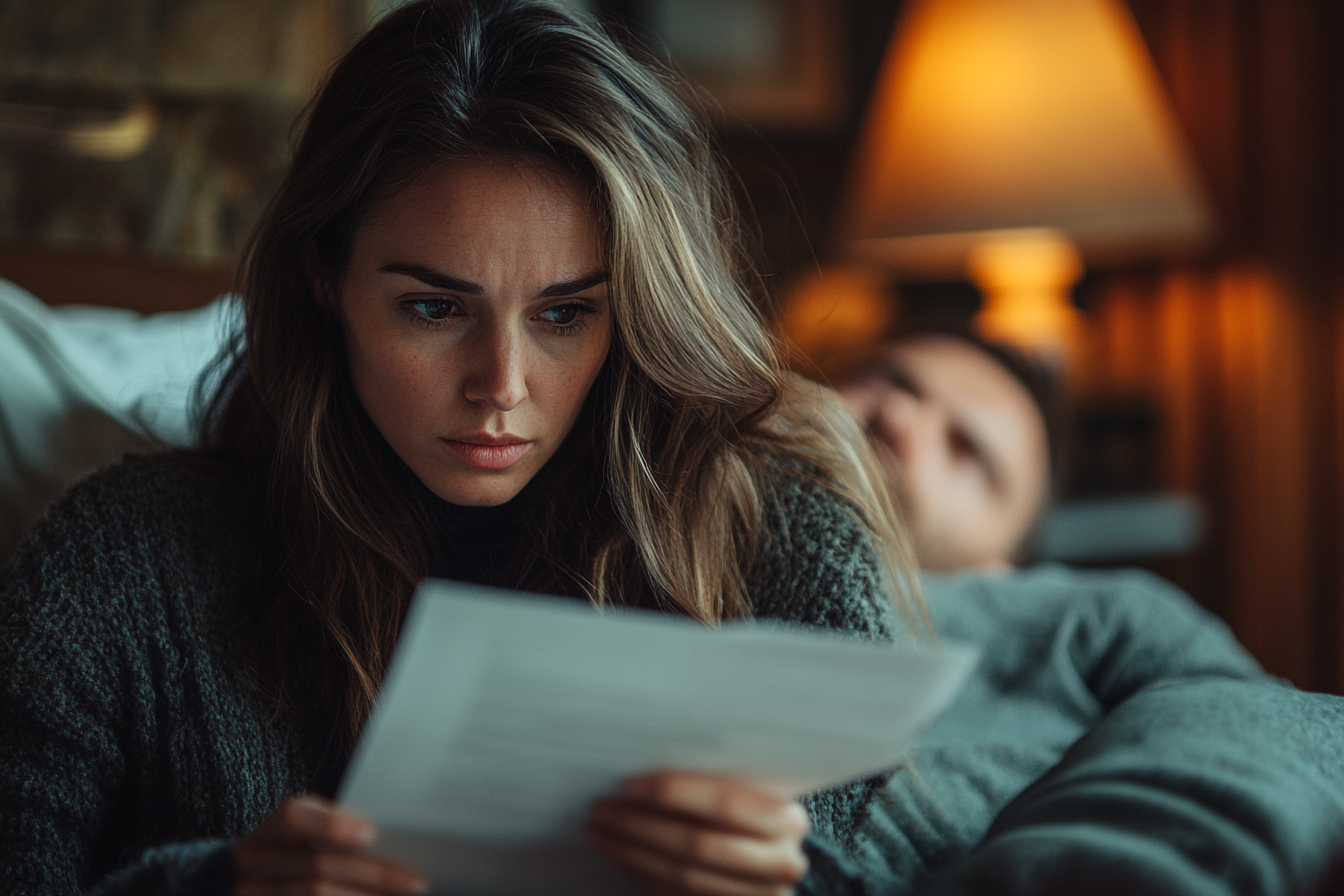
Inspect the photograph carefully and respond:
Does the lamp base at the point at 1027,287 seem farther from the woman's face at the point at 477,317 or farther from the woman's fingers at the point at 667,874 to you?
the woman's fingers at the point at 667,874

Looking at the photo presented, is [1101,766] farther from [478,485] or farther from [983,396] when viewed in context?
[983,396]

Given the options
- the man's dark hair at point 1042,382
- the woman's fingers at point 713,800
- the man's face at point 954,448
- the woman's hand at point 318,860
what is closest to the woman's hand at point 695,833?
the woman's fingers at point 713,800

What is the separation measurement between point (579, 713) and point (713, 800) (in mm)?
84

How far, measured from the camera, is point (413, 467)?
75 centimetres

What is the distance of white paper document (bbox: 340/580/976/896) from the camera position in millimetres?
454

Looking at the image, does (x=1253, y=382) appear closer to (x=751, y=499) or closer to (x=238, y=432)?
(x=751, y=499)

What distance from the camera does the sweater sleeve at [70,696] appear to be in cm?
67

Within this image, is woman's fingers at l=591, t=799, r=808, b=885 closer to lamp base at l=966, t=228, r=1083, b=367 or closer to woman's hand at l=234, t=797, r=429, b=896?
woman's hand at l=234, t=797, r=429, b=896

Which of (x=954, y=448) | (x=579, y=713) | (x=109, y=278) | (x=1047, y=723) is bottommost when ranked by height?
(x=1047, y=723)

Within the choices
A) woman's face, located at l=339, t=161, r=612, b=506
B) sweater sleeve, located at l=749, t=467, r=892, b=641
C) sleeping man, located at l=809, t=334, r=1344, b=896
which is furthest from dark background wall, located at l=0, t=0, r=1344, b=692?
sweater sleeve, located at l=749, t=467, r=892, b=641

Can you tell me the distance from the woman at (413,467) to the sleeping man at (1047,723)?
15 centimetres

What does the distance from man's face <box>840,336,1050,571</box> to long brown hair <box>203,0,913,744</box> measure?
616 millimetres

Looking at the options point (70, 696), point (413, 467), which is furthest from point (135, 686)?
point (413, 467)

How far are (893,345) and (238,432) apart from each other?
1.06 metres
